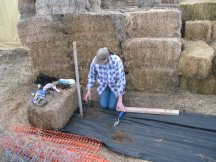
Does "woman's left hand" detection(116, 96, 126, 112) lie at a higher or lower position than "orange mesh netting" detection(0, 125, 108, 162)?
higher

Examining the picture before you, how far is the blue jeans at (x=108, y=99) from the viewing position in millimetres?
5848

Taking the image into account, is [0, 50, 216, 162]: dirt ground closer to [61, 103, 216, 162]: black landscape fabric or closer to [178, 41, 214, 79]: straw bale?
[61, 103, 216, 162]: black landscape fabric

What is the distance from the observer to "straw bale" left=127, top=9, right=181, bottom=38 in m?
6.38

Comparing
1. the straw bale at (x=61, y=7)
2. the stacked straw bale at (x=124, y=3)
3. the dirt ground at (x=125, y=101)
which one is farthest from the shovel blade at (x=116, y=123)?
the stacked straw bale at (x=124, y=3)

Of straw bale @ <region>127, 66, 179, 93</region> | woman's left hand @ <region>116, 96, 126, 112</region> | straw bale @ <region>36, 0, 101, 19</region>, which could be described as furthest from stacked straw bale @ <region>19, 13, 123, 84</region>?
woman's left hand @ <region>116, 96, 126, 112</region>

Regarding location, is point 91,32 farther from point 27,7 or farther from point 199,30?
point 199,30

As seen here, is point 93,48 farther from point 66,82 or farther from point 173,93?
point 173,93

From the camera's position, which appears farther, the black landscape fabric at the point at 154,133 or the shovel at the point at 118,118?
the shovel at the point at 118,118

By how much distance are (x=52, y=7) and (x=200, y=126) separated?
13.2 ft

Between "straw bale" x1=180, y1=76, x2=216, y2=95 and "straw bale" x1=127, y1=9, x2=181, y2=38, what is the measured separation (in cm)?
105

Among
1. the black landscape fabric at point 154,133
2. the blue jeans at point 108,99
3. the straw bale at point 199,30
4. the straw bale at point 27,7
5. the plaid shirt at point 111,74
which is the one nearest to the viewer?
the black landscape fabric at point 154,133

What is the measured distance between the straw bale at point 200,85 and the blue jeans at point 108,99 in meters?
1.62

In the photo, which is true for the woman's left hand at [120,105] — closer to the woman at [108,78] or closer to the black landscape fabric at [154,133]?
the woman at [108,78]

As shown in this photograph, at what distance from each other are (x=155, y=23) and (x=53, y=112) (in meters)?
3.03
